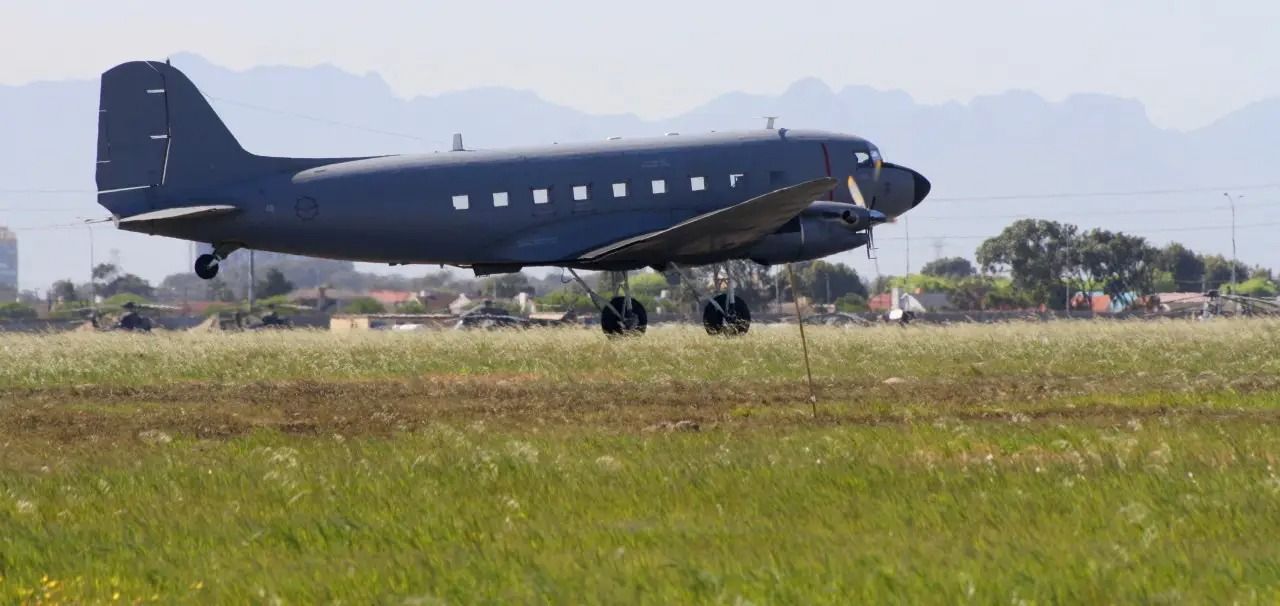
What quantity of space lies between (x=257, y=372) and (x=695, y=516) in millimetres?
23813

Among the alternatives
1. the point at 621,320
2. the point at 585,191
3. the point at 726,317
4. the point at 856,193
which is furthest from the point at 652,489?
the point at 856,193

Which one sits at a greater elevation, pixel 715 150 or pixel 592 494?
pixel 715 150

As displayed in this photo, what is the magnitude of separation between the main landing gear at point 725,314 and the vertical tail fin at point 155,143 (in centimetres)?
1119

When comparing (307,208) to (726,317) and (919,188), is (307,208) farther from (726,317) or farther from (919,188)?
(919,188)

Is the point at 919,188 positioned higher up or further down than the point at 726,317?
higher up

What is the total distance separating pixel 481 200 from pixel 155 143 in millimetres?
7824

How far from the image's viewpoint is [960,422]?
22.4 metres

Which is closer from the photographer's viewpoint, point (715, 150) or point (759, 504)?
point (759, 504)

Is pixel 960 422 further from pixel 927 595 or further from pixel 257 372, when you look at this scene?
pixel 257 372

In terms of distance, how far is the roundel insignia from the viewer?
42562 millimetres

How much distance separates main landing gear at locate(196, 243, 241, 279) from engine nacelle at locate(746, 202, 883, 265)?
41.0 feet

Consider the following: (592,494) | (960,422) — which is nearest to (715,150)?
(960,422)

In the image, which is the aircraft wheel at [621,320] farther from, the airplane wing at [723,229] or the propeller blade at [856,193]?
the propeller blade at [856,193]

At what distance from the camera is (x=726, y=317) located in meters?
45.7
